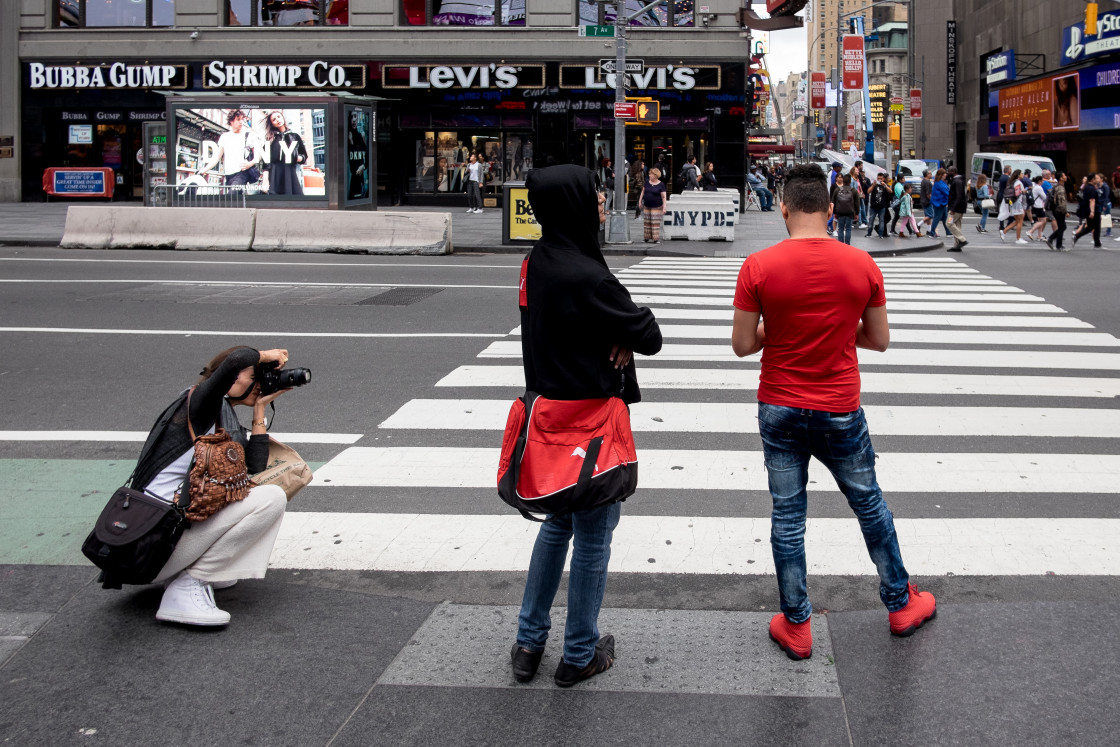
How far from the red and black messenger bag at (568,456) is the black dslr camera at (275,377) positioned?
107 centimetres

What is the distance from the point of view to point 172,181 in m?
26.0

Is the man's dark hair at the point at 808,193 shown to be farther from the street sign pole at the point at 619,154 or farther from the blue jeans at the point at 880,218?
the blue jeans at the point at 880,218

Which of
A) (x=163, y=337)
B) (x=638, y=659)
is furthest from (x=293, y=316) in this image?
(x=638, y=659)

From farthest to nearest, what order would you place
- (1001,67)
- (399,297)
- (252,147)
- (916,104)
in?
(916,104), (1001,67), (252,147), (399,297)

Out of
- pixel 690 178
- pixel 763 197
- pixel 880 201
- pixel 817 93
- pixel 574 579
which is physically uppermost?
pixel 817 93

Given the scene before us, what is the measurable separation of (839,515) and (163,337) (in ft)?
25.5

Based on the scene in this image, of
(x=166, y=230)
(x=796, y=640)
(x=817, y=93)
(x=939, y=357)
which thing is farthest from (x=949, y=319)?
(x=817, y=93)

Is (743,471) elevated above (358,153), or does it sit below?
below

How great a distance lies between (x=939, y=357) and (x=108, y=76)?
31491mm

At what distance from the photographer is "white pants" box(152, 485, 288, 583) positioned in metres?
4.48

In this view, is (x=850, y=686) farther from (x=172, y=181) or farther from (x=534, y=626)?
(x=172, y=181)

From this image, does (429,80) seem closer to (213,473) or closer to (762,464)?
(762,464)

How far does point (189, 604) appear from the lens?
14.7 ft

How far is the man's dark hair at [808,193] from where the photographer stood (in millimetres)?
4117
